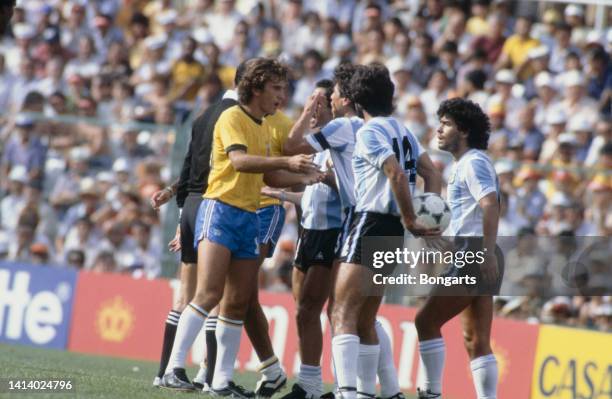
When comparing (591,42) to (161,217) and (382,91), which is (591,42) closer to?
(161,217)

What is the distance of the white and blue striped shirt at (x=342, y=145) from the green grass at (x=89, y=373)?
188 centimetres

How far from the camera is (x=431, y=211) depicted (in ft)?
28.2

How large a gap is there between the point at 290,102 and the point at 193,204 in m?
7.32

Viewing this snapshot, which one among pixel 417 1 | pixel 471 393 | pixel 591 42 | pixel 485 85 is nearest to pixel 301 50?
pixel 417 1

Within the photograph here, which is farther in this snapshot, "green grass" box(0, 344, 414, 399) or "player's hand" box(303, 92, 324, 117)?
"player's hand" box(303, 92, 324, 117)

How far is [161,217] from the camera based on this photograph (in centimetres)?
1578

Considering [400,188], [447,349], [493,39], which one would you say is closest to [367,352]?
[400,188]

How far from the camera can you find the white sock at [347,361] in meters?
8.52

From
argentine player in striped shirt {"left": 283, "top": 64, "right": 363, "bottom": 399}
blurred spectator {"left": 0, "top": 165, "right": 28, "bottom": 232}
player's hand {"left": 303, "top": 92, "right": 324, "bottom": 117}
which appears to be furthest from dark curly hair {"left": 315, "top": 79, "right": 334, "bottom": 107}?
blurred spectator {"left": 0, "top": 165, "right": 28, "bottom": 232}

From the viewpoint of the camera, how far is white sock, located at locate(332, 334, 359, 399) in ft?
28.0

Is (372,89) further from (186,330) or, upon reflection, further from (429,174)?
(186,330)

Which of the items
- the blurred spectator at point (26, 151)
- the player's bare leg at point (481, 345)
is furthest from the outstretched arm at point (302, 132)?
the blurred spectator at point (26, 151)

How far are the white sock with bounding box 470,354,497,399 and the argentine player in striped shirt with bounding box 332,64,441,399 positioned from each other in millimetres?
795

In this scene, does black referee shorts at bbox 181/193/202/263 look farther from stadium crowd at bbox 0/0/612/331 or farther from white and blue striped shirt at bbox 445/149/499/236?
stadium crowd at bbox 0/0/612/331
